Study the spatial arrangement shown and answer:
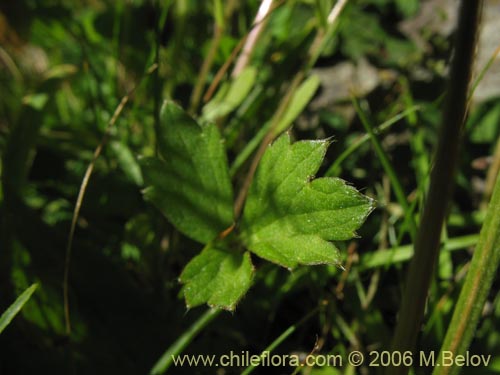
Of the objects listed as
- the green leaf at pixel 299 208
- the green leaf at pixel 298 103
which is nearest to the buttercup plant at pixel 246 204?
the green leaf at pixel 299 208

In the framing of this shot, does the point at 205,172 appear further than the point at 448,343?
Yes

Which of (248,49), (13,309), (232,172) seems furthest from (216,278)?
(248,49)

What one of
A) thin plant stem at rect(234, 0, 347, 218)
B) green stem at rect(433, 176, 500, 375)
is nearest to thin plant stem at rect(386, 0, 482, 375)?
green stem at rect(433, 176, 500, 375)

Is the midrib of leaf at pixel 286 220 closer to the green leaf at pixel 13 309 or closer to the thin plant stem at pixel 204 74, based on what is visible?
the green leaf at pixel 13 309

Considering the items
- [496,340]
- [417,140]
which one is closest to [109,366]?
[496,340]

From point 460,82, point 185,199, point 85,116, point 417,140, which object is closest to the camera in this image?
point 460,82

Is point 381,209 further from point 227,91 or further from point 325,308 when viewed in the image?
point 227,91

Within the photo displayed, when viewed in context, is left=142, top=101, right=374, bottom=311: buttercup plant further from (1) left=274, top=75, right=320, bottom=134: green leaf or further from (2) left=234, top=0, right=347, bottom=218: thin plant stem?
(1) left=274, top=75, right=320, bottom=134: green leaf

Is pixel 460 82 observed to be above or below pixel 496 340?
above
